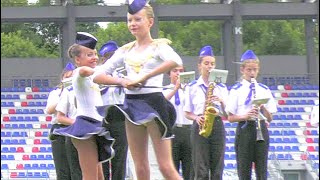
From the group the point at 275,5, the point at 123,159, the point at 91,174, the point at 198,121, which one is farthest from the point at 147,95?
the point at 275,5

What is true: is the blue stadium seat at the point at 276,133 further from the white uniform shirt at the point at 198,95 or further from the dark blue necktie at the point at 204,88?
the dark blue necktie at the point at 204,88

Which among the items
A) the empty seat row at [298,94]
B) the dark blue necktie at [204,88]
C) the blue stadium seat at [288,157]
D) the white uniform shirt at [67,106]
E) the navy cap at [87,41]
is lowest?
the blue stadium seat at [288,157]

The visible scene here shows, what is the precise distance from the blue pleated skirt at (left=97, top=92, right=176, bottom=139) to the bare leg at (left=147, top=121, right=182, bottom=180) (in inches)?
1.5

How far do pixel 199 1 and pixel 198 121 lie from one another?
64.3ft

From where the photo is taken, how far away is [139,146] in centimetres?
636

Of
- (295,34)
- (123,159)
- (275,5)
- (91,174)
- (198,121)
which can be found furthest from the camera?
(295,34)

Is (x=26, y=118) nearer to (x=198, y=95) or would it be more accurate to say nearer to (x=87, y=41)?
(x=198, y=95)

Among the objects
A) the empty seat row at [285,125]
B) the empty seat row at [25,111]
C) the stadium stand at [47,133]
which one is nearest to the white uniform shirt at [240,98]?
the stadium stand at [47,133]

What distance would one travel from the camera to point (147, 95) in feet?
20.7

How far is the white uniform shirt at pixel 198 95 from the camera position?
31.3 feet

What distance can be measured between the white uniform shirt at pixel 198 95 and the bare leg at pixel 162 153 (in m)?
3.26

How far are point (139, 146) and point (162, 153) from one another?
A: 20cm

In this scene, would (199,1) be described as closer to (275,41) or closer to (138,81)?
(275,41)

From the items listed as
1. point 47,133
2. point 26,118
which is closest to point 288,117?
point 47,133
